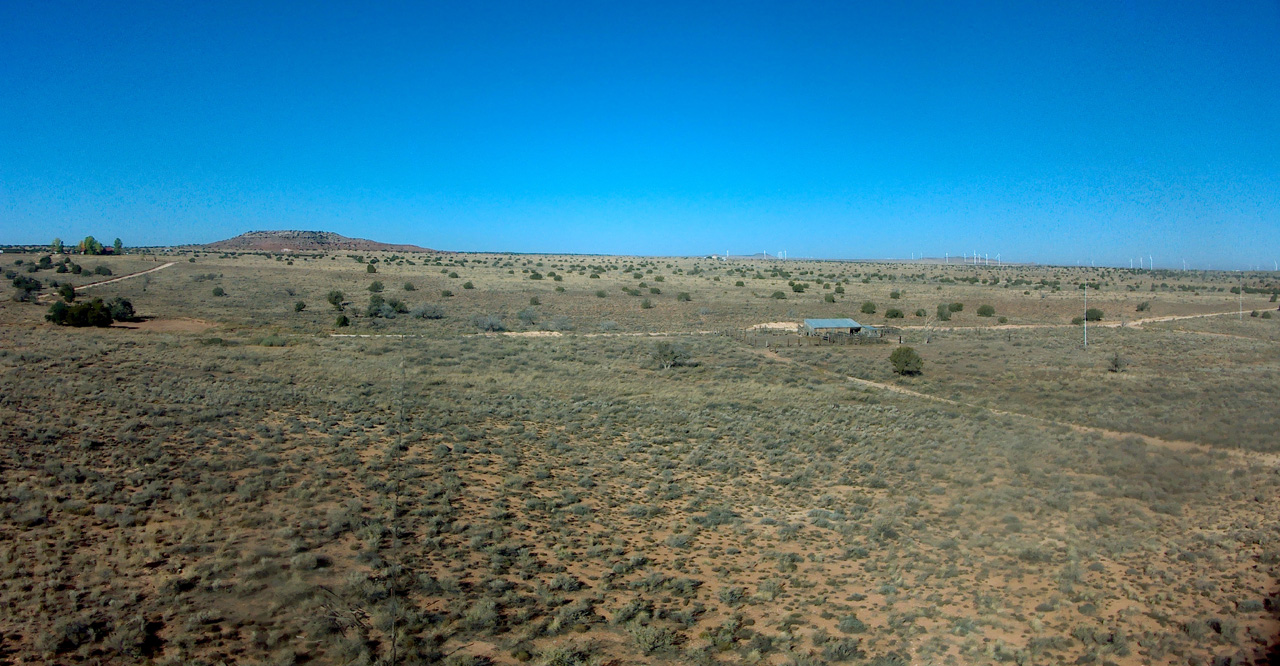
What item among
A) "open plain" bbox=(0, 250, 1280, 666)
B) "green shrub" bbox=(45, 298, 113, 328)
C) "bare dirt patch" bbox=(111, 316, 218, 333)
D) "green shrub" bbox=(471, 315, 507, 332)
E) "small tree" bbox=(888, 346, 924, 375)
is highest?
"green shrub" bbox=(45, 298, 113, 328)

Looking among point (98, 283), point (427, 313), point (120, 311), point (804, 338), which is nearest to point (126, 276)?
point (98, 283)

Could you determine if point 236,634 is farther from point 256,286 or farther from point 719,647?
point 256,286

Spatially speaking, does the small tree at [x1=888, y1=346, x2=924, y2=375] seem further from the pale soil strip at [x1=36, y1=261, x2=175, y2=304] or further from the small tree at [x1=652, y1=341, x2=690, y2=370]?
the pale soil strip at [x1=36, y1=261, x2=175, y2=304]

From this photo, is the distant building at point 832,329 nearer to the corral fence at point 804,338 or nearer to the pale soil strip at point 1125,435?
the corral fence at point 804,338

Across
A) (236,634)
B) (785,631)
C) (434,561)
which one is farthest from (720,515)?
(236,634)

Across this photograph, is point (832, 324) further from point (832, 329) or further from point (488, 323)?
point (488, 323)

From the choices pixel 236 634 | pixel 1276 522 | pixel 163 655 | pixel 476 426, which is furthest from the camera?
pixel 476 426

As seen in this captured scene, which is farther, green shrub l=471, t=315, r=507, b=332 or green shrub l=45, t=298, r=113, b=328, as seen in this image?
green shrub l=471, t=315, r=507, b=332

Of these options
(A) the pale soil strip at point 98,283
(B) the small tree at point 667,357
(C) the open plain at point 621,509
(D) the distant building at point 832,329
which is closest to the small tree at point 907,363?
(C) the open plain at point 621,509

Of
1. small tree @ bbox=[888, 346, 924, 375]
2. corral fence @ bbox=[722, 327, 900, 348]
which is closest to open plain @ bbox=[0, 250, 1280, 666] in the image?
small tree @ bbox=[888, 346, 924, 375]
